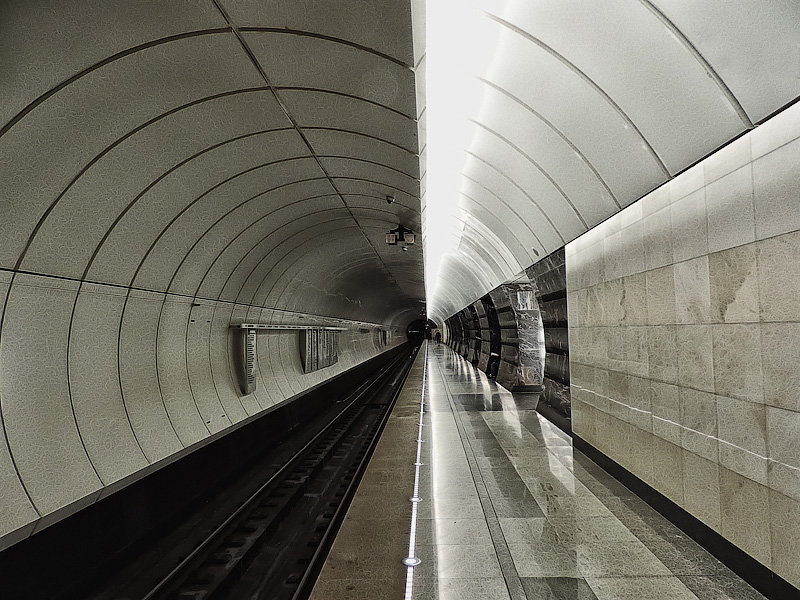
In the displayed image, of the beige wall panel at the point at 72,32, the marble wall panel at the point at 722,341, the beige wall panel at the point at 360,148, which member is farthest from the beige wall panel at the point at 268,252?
the beige wall panel at the point at 72,32

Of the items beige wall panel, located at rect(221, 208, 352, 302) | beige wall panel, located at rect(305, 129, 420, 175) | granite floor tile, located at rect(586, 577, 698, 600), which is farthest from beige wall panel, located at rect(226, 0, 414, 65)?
beige wall panel, located at rect(221, 208, 352, 302)

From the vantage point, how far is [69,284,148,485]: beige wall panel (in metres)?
6.37

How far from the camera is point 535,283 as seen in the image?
443 inches

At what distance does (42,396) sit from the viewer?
5758 mm

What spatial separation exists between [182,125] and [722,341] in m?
5.28

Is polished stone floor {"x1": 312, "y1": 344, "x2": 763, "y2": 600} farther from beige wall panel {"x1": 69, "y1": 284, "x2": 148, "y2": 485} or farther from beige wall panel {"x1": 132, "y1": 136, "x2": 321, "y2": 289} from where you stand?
beige wall panel {"x1": 132, "y1": 136, "x2": 321, "y2": 289}

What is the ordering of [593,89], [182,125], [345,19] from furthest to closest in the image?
[182,125], [593,89], [345,19]

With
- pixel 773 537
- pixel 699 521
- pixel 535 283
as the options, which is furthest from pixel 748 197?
pixel 535 283

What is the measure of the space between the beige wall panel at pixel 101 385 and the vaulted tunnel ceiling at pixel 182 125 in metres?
0.33

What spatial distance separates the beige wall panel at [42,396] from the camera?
535cm

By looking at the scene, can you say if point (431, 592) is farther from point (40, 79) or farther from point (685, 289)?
point (40, 79)

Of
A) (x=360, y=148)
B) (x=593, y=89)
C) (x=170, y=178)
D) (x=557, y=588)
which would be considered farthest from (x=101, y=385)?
(x=593, y=89)

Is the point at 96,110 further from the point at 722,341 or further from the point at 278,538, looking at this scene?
the point at 278,538

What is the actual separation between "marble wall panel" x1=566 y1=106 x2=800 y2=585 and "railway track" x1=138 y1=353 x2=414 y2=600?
368 cm
